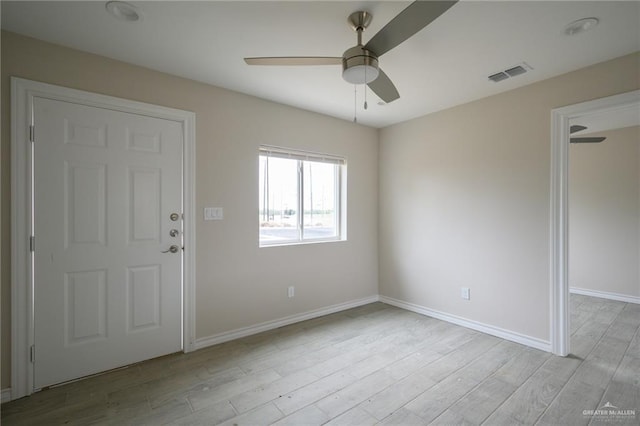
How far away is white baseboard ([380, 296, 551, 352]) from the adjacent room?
22 mm

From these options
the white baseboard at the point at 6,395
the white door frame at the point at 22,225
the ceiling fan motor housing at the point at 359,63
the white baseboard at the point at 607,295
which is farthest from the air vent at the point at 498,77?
the white baseboard at the point at 6,395

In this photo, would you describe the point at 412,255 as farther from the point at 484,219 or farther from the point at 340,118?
the point at 340,118

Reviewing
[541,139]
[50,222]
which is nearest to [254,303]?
[50,222]

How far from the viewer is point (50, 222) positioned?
2160 mm

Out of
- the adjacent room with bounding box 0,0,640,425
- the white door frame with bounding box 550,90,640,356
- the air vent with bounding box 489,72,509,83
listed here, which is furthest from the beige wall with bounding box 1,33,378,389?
the white door frame with bounding box 550,90,640,356

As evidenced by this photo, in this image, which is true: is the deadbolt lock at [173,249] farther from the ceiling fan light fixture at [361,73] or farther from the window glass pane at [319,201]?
the ceiling fan light fixture at [361,73]

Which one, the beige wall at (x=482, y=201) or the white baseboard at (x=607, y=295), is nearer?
the beige wall at (x=482, y=201)

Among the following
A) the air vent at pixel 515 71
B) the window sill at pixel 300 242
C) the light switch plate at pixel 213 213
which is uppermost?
the air vent at pixel 515 71

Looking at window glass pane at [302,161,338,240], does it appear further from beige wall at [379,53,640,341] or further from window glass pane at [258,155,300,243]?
beige wall at [379,53,640,341]

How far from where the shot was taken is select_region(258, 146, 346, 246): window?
11.0 ft

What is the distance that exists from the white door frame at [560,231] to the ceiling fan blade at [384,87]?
1.67m

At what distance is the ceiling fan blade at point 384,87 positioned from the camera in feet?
6.40

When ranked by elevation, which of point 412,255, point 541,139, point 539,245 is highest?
point 541,139

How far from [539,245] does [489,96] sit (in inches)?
62.9
